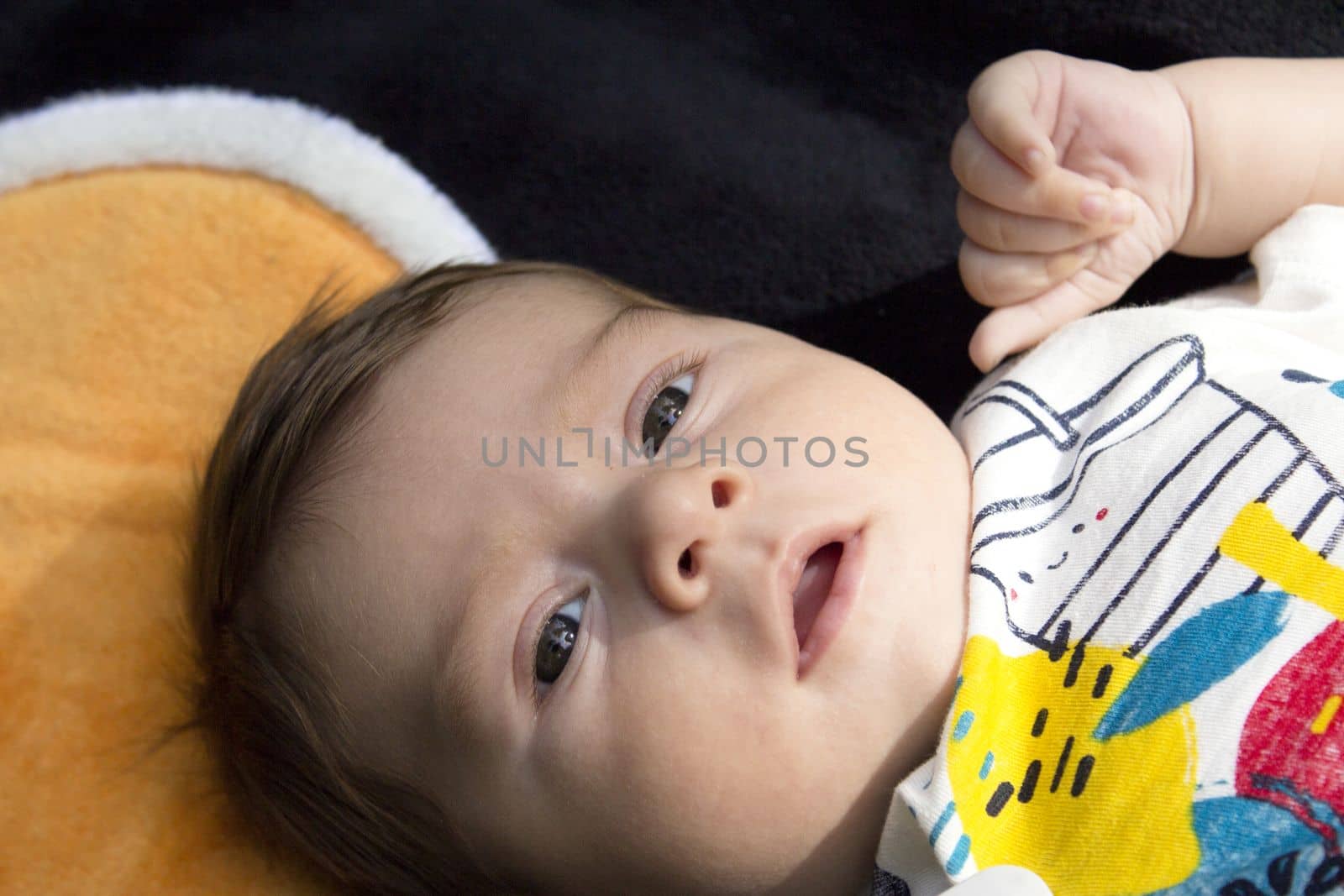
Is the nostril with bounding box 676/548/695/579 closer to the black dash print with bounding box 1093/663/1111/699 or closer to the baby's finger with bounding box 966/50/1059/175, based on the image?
the black dash print with bounding box 1093/663/1111/699

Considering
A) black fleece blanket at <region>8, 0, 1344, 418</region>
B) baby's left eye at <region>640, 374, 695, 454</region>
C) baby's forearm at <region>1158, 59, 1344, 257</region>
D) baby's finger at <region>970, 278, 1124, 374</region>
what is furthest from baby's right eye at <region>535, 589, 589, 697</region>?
baby's forearm at <region>1158, 59, 1344, 257</region>

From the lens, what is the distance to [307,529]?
3.46ft

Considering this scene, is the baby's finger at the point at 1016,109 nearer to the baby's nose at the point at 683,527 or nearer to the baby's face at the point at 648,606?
the baby's face at the point at 648,606

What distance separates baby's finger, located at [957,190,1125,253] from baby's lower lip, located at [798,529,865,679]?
47 cm

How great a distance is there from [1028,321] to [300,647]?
865mm

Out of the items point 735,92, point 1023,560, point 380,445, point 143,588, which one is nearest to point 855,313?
point 735,92

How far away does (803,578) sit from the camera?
3.21 ft

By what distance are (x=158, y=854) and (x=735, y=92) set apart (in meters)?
1.27

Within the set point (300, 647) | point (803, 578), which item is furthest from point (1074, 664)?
point (300, 647)

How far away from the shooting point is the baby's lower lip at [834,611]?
0.91 meters

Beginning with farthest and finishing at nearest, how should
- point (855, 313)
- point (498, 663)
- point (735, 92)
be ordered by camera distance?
point (735, 92)
point (855, 313)
point (498, 663)

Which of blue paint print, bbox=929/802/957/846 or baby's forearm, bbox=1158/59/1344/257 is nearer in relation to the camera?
blue paint print, bbox=929/802/957/846

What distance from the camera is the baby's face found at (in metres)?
0.91

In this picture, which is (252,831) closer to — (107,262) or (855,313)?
(107,262)
